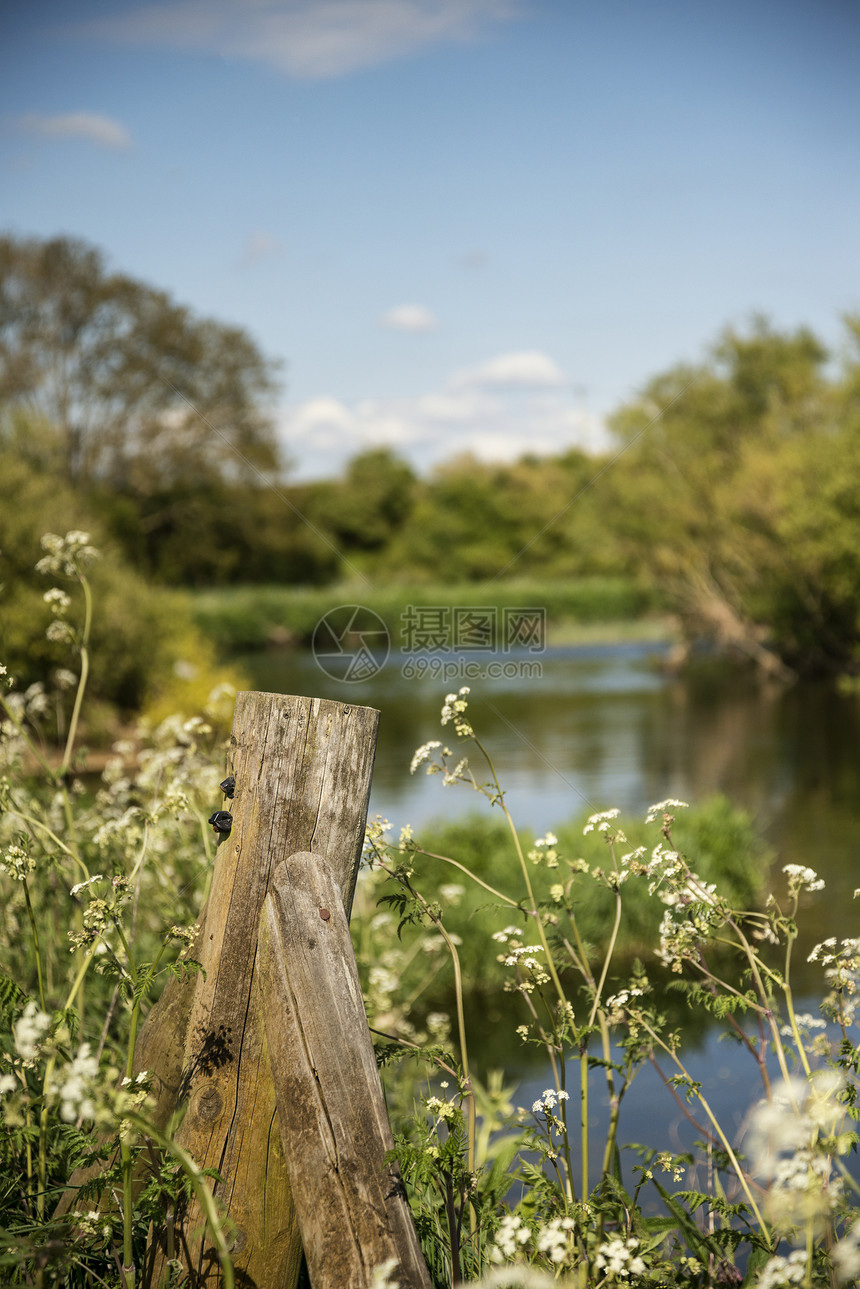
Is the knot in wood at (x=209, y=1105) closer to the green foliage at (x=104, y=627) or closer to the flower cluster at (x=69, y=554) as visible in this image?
the flower cluster at (x=69, y=554)

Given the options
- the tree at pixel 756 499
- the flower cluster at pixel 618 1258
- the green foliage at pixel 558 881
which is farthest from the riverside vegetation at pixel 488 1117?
the tree at pixel 756 499

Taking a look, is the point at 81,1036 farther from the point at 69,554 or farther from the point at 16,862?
the point at 69,554

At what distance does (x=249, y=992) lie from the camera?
5.49ft

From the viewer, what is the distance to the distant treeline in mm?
17422

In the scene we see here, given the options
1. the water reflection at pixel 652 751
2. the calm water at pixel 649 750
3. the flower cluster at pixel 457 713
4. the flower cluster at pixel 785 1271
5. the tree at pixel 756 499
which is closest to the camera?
the flower cluster at pixel 785 1271

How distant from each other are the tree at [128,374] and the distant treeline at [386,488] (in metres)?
0.06

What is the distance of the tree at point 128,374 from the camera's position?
85.3 feet

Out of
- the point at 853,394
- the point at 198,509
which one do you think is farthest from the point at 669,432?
the point at 198,509

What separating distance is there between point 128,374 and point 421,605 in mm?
11096

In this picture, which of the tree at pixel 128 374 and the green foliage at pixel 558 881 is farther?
the tree at pixel 128 374

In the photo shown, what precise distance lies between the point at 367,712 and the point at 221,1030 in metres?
0.58

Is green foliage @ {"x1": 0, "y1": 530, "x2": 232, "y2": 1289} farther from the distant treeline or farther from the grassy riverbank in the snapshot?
the grassy riverbank

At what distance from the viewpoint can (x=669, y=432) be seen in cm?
2302

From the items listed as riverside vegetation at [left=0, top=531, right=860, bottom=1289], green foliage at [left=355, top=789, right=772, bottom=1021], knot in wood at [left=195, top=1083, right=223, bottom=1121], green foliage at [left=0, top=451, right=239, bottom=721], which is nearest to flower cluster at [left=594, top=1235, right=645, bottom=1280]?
riverside vegetation at [left=0, top=531, right=860, bottom=1289]
